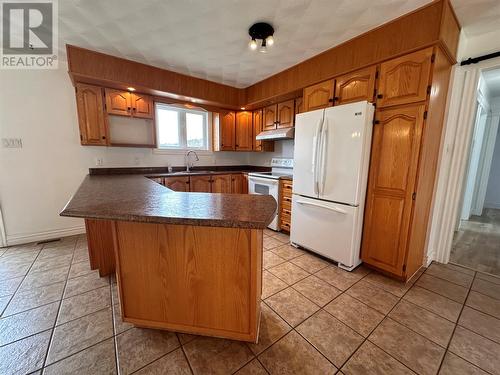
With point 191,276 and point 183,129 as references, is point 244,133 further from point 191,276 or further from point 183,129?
Result: point 191,276

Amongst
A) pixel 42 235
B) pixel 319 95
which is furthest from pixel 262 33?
pixel 42 235

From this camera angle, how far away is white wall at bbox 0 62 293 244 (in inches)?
104

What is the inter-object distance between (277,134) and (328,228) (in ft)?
5.70

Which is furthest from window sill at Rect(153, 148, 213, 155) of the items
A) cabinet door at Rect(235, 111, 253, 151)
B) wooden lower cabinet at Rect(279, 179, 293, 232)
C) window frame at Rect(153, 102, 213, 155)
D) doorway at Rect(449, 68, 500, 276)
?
doorway at Rect(449, 68, 500, 276)

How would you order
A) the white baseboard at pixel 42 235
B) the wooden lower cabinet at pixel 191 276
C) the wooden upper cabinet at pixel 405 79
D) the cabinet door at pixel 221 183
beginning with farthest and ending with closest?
the cabinet door at pixel 221 183 → the white baseboard at pixel 42 235 → the wooden upper cabinet at pixel 405 79 → the wooden lower cabinet at pixel 191 276

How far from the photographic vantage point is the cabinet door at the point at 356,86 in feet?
6.90

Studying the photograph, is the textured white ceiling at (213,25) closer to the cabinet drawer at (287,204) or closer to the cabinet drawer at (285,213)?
the cabinet drawer at (287,204)

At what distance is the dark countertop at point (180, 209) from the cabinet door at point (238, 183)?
246 cm

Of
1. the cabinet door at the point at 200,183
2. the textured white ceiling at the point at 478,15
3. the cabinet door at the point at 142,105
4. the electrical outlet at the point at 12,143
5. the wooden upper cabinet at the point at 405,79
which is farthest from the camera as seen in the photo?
the cabinet door at the point at 200,183

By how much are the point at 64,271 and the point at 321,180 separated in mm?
2903

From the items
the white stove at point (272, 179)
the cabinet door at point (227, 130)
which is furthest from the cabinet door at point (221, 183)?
the cabinet door at point (227, 130)

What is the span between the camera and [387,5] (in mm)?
1720

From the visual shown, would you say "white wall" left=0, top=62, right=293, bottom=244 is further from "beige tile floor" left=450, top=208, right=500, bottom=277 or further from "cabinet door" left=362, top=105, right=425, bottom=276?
"beige tile floor" left=450, top=208, right=500, bottom=277

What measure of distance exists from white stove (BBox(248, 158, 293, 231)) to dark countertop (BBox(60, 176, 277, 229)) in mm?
1821
